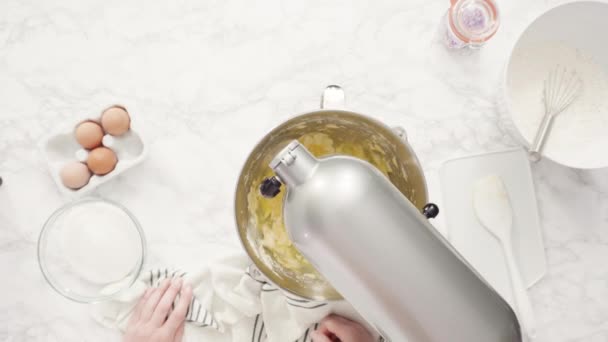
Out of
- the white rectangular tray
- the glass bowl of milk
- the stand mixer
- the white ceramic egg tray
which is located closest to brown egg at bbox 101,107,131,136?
the white ceramic egg tray

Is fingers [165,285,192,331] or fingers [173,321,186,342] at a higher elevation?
fingers [165,285,192,331]

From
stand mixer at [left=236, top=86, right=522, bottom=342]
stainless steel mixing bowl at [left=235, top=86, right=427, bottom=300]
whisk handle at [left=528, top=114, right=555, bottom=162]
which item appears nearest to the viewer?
stand mixer at [left=236, top=86, right=522, bottom=342]

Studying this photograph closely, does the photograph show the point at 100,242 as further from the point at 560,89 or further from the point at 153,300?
the point at 560,89

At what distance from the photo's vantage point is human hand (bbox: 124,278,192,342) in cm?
78

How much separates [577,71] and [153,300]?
784 mm

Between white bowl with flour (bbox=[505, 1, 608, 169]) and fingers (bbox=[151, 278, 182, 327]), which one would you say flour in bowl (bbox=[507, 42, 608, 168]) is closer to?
white bowl with flour (bbox=[505, 1, 608, 169])

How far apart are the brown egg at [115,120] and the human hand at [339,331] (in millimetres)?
444

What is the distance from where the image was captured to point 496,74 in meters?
0.81

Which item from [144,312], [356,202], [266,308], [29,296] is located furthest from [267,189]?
[29,296]

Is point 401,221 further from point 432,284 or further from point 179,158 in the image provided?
point 179,158

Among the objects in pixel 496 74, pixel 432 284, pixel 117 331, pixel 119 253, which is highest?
pixel 496 74

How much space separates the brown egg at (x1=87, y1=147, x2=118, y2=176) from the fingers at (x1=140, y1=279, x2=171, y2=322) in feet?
0.68

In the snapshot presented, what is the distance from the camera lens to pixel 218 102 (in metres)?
0.80

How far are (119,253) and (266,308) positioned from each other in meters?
0.26
